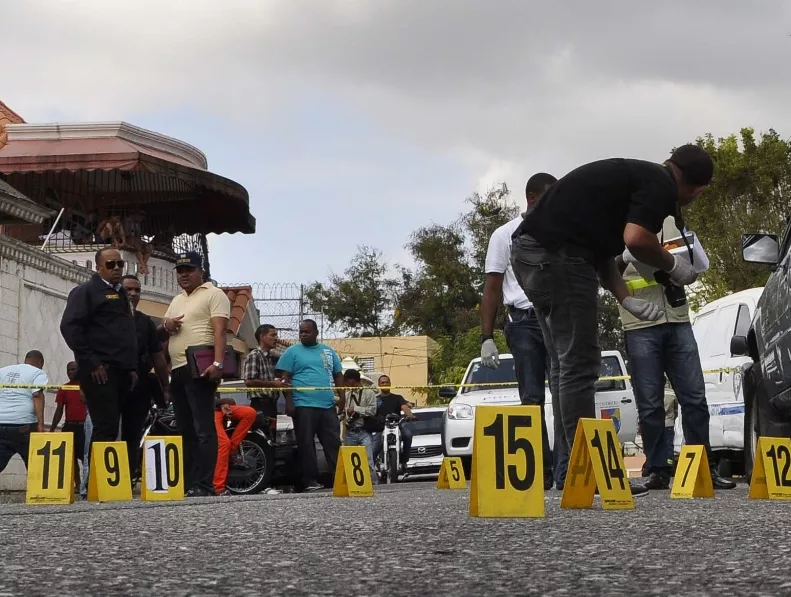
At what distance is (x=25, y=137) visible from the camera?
29.1 m

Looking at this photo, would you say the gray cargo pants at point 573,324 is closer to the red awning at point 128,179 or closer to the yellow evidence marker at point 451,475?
the yellow evidence marker at point 451,475

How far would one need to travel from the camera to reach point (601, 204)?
6.44m

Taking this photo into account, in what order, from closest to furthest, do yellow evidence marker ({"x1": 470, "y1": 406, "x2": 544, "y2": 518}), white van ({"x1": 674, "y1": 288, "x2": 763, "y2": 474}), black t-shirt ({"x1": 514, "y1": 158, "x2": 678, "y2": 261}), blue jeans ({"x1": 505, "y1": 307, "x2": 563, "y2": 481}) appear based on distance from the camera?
yellow evidence marker ({"x1": 470, "y1": 406, "x2": 544, "y2": 518}), black t-shirt ({"x1": 514, "y1": 158, "x2": 678, "y2": 261}), blue jeans ({"x1": 505, "y1": 307, "x2": 563, "y2": 481}), white van ({"x1": 674, "y1": 288, "x2": 763, "y2": 474})

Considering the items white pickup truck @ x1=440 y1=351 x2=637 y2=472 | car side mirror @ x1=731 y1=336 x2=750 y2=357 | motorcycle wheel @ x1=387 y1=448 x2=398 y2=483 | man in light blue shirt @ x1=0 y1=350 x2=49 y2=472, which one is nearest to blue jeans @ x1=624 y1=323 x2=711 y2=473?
car side mirror @ x1=731 y1=336 x2=750 y2=357

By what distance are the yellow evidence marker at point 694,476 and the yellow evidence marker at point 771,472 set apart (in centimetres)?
27

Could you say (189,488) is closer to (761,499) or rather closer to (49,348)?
(761,499)

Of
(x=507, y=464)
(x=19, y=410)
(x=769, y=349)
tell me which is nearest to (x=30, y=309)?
(x=19, y=410)

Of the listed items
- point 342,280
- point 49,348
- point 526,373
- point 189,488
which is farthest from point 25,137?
point 342,280

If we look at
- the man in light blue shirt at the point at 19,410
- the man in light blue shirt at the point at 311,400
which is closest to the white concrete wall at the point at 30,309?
the man in light blue shirt at the point at 19,410

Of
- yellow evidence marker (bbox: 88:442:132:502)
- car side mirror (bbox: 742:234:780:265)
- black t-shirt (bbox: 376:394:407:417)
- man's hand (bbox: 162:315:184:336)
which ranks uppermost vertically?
car side mirror (bbox: 742:234:780:265)

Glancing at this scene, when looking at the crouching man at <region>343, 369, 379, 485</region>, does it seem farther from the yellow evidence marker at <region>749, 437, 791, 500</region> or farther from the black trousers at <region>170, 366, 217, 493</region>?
the yellow evidence marker at <region>749, 437, 791, 500</region>

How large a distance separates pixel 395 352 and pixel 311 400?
57581 mm

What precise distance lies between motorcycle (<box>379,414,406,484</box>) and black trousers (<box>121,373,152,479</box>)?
Answer: 10074mm

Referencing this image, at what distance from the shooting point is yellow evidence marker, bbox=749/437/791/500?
7.27 m
